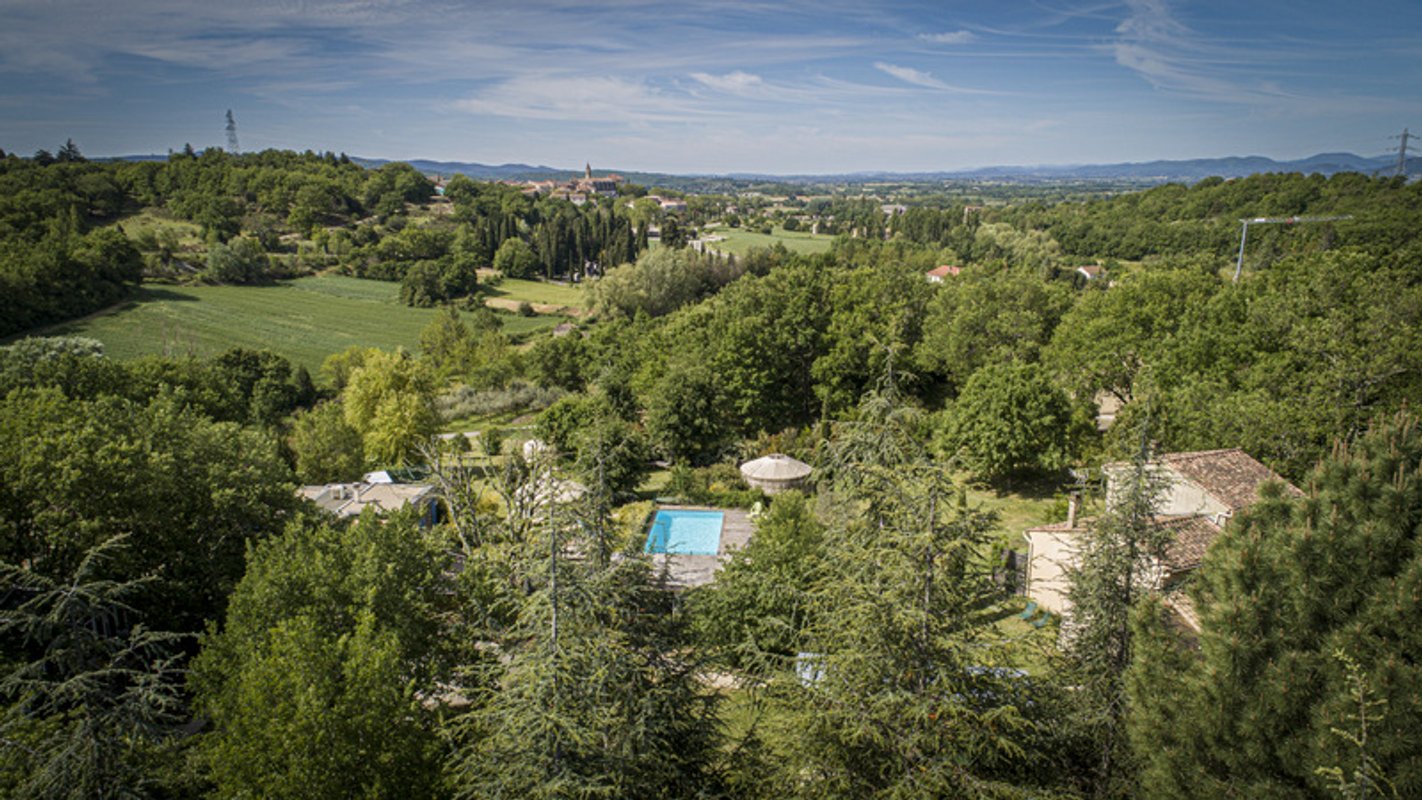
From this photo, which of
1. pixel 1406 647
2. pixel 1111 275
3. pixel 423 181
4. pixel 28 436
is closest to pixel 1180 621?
pixel 1406 647

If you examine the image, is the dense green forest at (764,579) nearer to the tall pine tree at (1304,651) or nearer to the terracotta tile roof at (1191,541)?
the tall pine tree at (1304,651)

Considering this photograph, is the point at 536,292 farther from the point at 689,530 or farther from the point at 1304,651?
the point at 1304,651

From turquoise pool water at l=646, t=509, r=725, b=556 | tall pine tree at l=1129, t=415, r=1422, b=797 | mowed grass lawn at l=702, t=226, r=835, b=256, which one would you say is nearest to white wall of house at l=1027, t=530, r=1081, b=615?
turquoise pool water at l=646, t=509, r=725, b=556

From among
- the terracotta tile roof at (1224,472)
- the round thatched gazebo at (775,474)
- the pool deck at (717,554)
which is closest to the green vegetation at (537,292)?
the round thatched gazebo at (775,474)

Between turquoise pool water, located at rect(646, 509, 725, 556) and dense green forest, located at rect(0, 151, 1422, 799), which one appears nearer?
dense green forest, located at rect(0, 151, 1422, 799)

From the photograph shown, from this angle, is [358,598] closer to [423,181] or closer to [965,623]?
[965,623]

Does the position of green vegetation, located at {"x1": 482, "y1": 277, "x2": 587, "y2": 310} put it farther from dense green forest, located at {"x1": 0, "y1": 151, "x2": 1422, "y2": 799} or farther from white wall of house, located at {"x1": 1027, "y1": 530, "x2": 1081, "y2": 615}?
white wall of house, located at {"x1": 1027, "y1": 530, "x2": 1081, "y2": 615}
